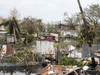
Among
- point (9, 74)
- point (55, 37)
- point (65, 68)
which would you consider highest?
point (55, 37)

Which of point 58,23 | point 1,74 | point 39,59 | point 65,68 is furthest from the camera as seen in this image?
point 58,23

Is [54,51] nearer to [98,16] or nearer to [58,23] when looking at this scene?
[98,16]

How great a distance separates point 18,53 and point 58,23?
35.6 meters

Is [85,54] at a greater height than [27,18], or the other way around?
[27,18]

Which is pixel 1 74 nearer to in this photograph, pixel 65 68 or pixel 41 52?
pixel 41 52

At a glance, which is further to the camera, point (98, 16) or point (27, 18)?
point (27, 18)

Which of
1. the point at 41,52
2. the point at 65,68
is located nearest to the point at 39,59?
the point at 41,52

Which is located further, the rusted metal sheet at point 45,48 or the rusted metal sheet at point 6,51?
the rusted metal sheet at point 45,48

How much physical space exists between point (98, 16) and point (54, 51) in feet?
48.9

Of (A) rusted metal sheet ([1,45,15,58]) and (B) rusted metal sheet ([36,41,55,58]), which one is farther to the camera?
(B) rusted metal sheet ([36,41,55,58])

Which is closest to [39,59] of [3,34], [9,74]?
[9,74]

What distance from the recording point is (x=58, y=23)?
5106 centimetres

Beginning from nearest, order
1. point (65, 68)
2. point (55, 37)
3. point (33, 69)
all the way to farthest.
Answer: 1. point (65, 68)
2. point (33, 69)
3. point (55, 37)

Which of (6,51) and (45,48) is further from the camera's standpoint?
(45,48)
